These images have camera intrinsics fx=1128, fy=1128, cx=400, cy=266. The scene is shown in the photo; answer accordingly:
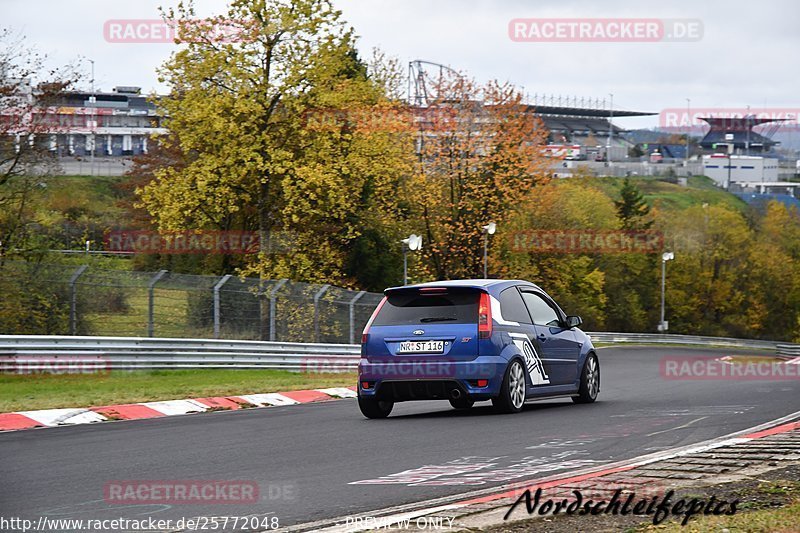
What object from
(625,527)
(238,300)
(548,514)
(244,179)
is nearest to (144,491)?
(548,514)

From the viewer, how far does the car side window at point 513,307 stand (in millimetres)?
13820

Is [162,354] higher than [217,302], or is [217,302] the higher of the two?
[217,302]

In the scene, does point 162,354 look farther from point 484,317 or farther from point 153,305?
point 484,317

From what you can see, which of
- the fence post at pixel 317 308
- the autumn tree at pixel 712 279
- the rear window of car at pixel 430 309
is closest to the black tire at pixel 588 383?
the rear window of car at pixel 430 309

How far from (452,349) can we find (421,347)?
37 centimetres

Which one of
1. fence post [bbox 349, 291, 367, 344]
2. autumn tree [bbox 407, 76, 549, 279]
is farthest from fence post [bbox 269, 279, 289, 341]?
autumn tree [bbox 407, 76, 549, 279]

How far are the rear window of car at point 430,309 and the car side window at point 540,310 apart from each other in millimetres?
1312

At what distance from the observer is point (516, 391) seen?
45.0 feet

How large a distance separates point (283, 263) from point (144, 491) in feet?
103

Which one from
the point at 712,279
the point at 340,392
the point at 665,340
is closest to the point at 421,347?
the point at 340,392

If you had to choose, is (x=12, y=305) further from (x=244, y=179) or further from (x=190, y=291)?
(x=244, y=179)

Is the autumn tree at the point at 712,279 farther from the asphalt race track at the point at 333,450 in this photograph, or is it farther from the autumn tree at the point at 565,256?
the asphalt race track at the point at 333,450

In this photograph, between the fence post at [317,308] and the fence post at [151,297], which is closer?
the fence post at [151,297]

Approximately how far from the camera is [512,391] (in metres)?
13.6
